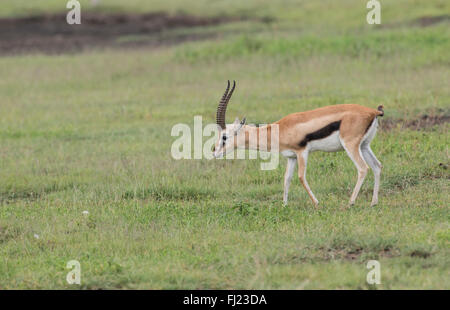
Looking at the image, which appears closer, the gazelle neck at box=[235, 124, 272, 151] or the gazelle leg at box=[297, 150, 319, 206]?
the gazelle leg at box=[297, 150, 319, 206]

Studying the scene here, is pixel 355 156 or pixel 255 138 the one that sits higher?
pixel 255 138

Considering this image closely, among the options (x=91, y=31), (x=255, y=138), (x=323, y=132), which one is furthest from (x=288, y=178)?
(x=91, y=31)

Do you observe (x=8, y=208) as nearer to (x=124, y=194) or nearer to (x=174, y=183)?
(x=124, y=194)

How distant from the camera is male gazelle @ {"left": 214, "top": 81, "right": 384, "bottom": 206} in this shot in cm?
726

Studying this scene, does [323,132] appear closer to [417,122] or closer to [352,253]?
[352,253]

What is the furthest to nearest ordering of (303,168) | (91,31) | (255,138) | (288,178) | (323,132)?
(91,31) → (255,138) → (288,178) → (303,168) → (323,132)

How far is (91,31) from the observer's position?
2769 cm

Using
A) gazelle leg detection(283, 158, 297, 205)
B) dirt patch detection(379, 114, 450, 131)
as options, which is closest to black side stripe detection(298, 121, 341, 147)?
gazelle leg detection(283, 158, 297, 205)

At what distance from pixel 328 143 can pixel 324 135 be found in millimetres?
111

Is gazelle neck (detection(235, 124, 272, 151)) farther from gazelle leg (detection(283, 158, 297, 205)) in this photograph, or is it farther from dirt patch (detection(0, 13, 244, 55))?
dirt patch (detection(0, 13, 244, 55))

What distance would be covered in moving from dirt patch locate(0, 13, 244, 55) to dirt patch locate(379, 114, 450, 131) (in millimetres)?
Result: 13782

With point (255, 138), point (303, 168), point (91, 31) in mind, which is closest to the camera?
point (303, 168)

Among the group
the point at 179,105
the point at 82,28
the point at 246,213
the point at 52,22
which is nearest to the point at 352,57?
the point at 179,105

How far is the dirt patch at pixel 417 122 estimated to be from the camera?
10.6 m
